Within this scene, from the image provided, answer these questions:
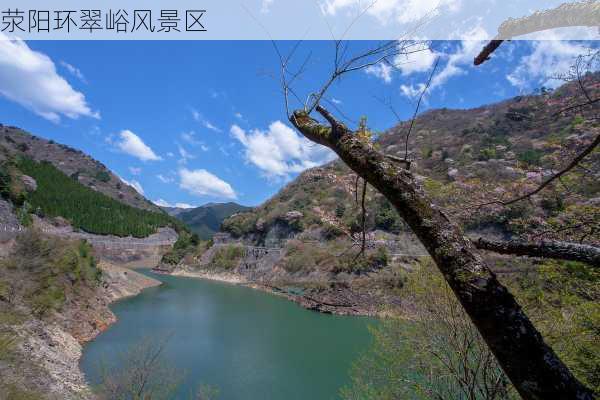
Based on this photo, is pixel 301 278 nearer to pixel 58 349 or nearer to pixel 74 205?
pixel 58 349

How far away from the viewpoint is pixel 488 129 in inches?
1506

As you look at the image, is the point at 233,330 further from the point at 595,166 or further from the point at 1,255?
the point at 595,166

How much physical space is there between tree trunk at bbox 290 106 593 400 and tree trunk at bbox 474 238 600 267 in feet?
1.90

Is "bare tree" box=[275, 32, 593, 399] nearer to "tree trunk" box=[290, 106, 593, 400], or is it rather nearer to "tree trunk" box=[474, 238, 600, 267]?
"tree trunk" box=[290, 106, 593, 400]

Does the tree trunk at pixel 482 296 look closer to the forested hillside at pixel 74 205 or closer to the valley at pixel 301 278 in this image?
the valley at pixel 301 278

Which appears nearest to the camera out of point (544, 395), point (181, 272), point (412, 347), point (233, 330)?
point (544, 395)

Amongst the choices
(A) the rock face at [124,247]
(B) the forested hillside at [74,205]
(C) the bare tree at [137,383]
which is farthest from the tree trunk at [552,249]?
(A) the rock face at [124,247]

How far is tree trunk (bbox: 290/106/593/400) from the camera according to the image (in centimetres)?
92

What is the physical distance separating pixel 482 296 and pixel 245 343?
17.3 meters

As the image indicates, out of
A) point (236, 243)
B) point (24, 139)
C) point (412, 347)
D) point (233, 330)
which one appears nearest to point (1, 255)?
point (233, 330)

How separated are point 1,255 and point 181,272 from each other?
3218 centimetres

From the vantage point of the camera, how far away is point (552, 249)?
144 cm

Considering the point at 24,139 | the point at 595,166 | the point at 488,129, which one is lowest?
the point at 595,166

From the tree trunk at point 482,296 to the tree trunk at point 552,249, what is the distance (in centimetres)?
58
